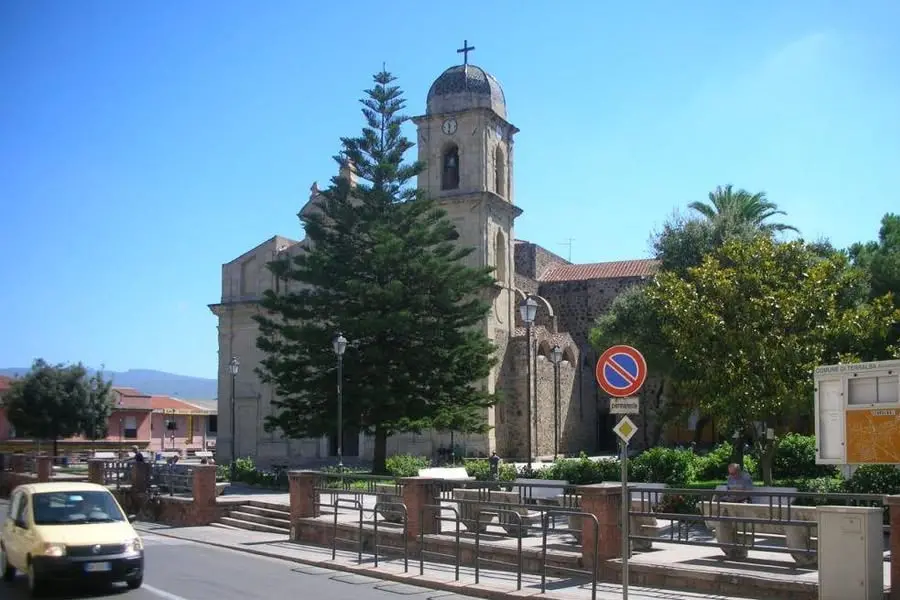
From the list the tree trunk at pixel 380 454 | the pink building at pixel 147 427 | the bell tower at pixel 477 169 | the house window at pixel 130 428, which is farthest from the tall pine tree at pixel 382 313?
the house window at pixel 130 428

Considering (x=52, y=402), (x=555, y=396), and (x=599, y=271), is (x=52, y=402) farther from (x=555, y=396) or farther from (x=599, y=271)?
(x=599, y=271)

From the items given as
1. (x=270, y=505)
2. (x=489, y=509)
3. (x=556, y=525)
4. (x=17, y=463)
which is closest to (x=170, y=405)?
(x=17, y=463)

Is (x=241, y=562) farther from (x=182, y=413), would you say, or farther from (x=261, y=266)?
(x=182, y=413)

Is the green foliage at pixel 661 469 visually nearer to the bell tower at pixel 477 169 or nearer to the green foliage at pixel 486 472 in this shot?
the green foliage at pixel 486 472

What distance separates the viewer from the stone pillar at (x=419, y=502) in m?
15.5

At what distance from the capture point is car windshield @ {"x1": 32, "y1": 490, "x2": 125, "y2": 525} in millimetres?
12664

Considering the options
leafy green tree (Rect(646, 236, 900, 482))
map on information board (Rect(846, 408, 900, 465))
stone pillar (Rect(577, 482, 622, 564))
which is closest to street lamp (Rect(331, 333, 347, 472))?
leafy green tree (Rect(646, 236, 900, 482))

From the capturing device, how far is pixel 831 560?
9867 millimetres

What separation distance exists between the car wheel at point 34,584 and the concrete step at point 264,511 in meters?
8.75

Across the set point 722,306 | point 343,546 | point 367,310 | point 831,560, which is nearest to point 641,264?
point 367,310

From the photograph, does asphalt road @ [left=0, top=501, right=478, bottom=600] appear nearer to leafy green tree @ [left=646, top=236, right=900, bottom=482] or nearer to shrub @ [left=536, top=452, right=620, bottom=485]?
leafy green tree @ [left=646, top=236, right=900, bottom=482]

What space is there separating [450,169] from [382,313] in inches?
498

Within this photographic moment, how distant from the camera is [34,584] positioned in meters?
11.9

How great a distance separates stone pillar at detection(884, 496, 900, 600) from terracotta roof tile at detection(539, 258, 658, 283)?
4196 centimetres
